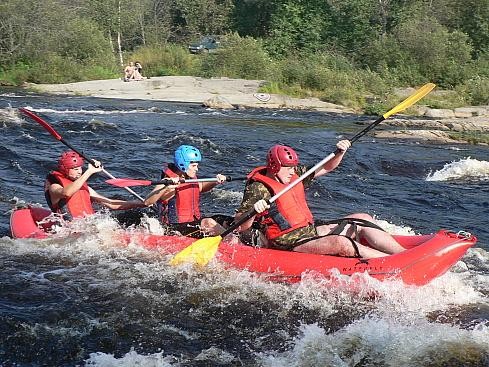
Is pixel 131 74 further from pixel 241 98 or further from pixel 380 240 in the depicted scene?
pixel 380 240

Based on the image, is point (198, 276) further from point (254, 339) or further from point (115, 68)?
point (115, 68)

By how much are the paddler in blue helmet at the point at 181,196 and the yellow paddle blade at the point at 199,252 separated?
55cm

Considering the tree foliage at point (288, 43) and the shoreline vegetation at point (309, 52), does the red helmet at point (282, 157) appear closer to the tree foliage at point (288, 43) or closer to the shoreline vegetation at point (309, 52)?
the shoreline vegetation at point (309, 52)

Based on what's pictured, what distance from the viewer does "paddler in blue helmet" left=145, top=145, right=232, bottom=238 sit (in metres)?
6.38

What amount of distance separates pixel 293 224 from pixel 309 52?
26690mm

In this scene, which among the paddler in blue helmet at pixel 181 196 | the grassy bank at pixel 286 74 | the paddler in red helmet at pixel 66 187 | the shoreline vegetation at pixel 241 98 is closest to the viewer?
the paddler in blue helmet at pixel 181 196

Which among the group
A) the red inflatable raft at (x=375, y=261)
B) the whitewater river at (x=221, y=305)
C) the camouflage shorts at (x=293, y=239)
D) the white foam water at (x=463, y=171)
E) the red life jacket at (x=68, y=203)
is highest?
the red life jacket at (x=68, y=203)

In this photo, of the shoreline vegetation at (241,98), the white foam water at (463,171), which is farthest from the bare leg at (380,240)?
the shoreline vegetation at (241,98)

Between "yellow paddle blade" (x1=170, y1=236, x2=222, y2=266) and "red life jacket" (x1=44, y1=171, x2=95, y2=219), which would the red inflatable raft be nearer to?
"yellow paddle blade" (x1=170, y1=236, x2=222, y2=266)

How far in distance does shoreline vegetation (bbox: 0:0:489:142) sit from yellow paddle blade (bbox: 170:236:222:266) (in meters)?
15.6

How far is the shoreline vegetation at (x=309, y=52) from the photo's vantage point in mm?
23875

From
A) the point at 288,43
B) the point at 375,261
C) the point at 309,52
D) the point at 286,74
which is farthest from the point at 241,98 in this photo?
the point at 375,261

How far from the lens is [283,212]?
565 centimetres

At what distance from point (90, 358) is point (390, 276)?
239cm
